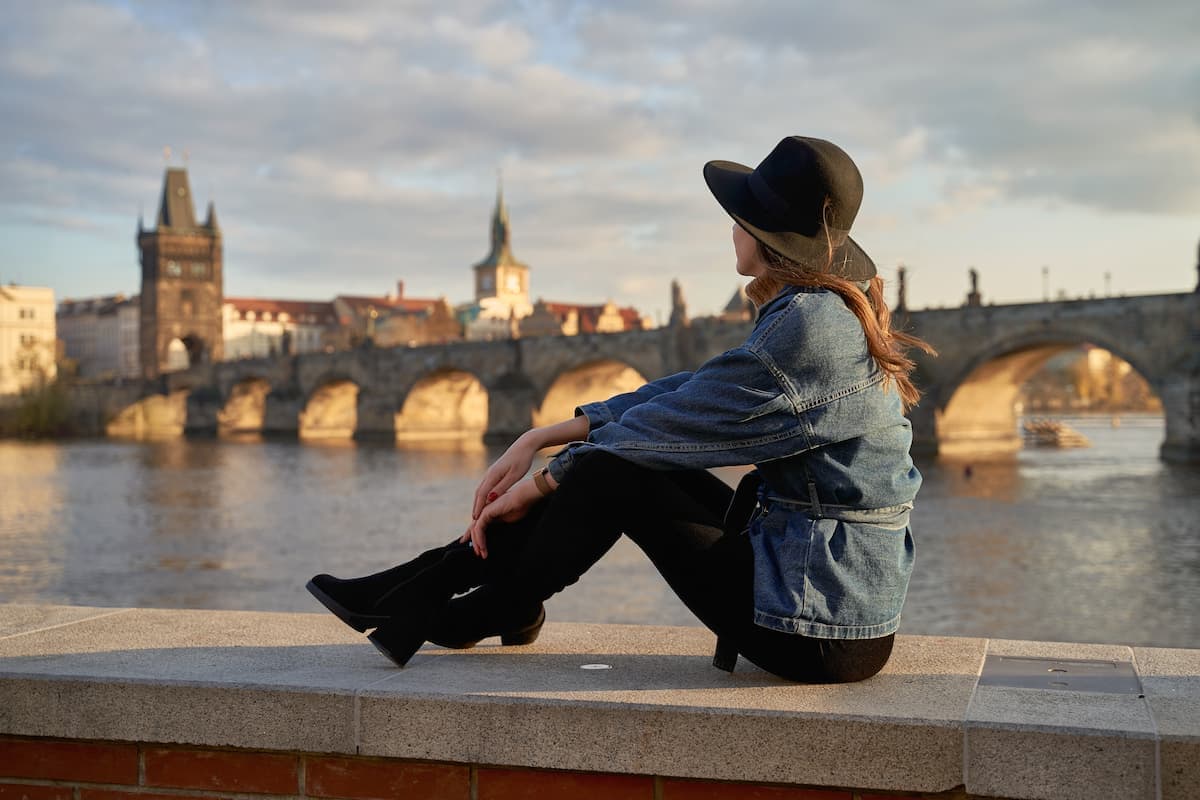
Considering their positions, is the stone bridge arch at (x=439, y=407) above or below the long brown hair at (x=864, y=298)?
below

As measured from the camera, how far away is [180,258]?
280 feet

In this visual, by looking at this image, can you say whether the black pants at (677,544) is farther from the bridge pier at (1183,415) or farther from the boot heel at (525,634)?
the bridge pier at (1183,415)

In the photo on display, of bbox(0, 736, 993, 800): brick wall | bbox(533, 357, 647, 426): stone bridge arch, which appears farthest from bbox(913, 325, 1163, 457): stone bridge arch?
bbox(0, 736, 993, 800): brick wall

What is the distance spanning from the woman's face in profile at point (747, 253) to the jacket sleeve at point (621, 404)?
256 millimetres

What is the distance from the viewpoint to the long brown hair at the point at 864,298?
232cm

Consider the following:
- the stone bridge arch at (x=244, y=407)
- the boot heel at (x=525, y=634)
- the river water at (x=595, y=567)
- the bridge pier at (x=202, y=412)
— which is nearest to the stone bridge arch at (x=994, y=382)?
the river water at (x=595, y=567)

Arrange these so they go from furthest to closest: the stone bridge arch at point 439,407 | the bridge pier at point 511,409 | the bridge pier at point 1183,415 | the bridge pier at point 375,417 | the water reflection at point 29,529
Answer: the bridge pier at point 375,417
the stone bridge arch at point 439,407
the bridge pier at point 511,409
the bridge pier at point 1183,415
the water reflection at point 29,529

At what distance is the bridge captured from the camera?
1185 inches

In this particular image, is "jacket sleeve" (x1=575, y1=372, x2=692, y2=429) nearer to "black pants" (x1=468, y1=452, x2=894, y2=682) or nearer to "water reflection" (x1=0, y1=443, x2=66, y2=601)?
"black pants" (x1=468, y1=452, x2=894, y2=682)

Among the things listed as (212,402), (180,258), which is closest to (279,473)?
(212,402)

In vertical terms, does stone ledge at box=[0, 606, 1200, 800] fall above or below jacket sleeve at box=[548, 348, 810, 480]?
below

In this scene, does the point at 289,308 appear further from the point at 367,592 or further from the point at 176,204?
the point at 367,592

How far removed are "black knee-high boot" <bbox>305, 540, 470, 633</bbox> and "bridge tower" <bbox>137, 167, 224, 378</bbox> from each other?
277 feet

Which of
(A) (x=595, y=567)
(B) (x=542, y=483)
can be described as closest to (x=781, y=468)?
(B) (x=542, y=483)
